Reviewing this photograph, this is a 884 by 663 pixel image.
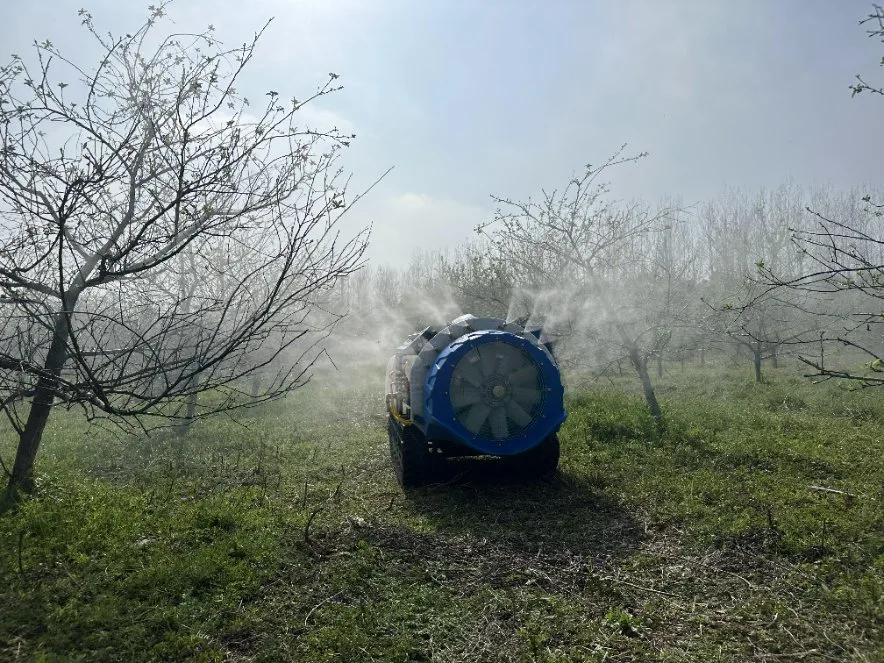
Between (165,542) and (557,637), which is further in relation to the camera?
(165,542)

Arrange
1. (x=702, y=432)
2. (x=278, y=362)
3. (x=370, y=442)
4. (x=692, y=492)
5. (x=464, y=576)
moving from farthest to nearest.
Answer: (x=278, y=362), (x=370, y=442), (x=702, y=432), (x=692, y=492), (x=464, y=576)

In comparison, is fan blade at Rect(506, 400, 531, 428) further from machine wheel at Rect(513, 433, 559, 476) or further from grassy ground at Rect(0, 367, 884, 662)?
grassy ground at Rect(0, 367, 884, 662)

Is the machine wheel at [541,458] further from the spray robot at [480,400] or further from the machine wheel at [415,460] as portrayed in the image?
the machine wheel at [415,460]

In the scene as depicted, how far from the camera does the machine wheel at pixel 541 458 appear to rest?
8.13 m

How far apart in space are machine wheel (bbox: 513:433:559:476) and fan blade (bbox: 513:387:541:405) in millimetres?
597

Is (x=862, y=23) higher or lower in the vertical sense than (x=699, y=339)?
higher

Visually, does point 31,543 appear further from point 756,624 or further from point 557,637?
point 756,624

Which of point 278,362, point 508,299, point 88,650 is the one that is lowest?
point 88,650

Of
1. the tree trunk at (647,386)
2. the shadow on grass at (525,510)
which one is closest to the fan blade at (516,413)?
the shadow on grass at (525,510)

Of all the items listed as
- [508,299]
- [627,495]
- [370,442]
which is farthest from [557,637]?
[508,299]

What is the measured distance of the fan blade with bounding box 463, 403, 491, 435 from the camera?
7.61 metres

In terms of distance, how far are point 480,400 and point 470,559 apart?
2278 millimetres

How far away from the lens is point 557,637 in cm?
430

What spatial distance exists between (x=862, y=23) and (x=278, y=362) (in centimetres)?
2047
